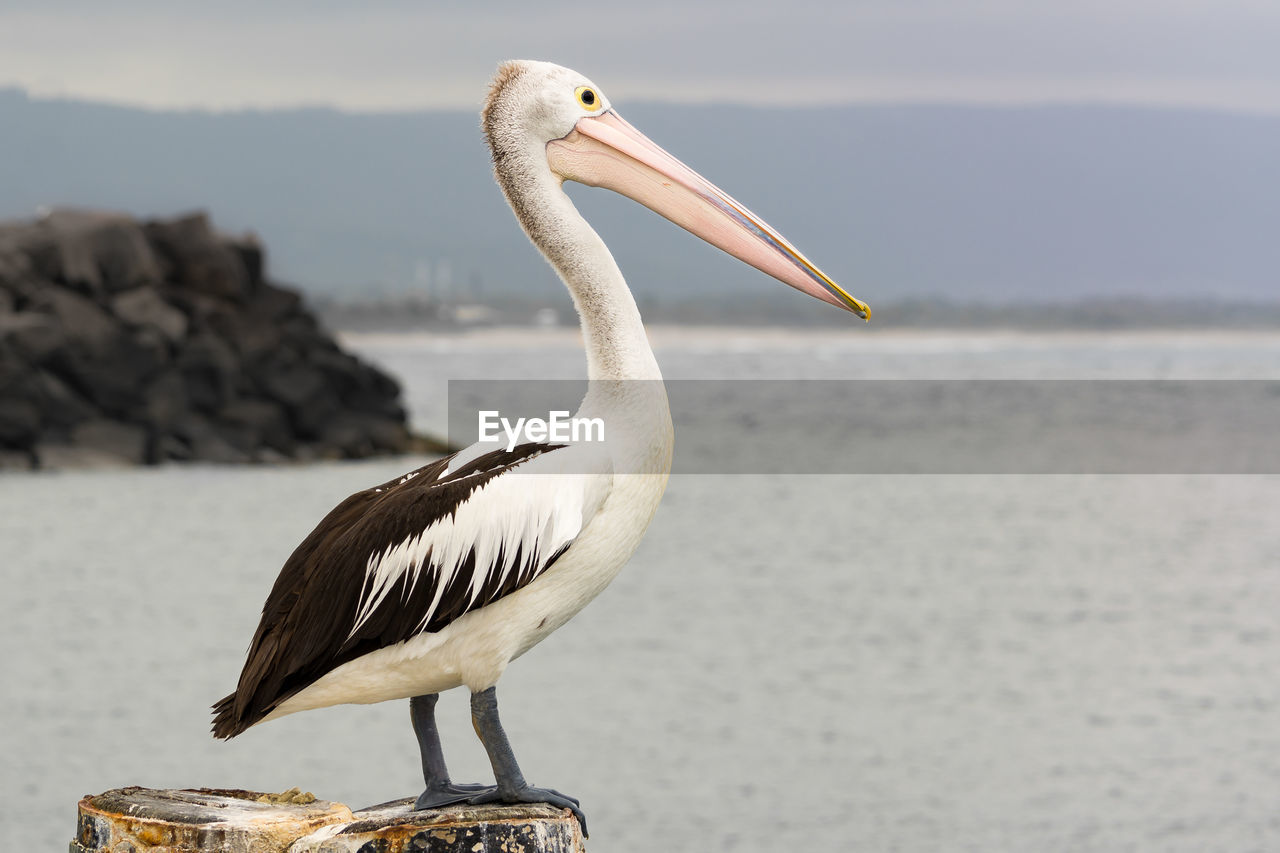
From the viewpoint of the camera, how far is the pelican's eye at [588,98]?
3.40m

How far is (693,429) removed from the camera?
42594mm

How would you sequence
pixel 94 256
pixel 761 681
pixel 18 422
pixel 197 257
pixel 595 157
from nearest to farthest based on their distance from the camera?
pixel 595 157 → pixel 761 681 → pixel 18 422 → pixel 94 256 → pixel 197 257

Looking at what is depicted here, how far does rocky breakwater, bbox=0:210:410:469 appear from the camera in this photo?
23.1 metres

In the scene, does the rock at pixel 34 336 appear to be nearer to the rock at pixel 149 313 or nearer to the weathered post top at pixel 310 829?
the rock at pixel 149 313

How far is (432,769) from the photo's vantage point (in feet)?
11.2

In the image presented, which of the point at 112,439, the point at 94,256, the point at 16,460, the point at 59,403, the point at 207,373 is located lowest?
the point at 16,460

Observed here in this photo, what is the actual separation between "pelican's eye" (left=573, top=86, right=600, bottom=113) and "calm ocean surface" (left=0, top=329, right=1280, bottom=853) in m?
6.57

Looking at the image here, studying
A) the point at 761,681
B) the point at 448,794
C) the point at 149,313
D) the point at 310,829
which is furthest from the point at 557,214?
the point at 149,313

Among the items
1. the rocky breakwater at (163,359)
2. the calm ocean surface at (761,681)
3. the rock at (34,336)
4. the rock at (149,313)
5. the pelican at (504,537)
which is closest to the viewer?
the pelican at (504,537)

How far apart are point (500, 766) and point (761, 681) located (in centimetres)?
1022

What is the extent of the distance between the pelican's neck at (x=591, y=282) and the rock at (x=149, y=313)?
22286mm

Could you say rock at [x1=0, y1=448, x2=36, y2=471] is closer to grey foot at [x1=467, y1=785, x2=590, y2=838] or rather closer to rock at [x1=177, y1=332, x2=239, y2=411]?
rock at [x1=177, y1=332, x2=239, y2=411]

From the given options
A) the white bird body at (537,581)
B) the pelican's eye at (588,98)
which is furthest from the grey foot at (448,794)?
the pelican's eye at (588,98)

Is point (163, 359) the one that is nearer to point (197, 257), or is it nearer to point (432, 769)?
point (197, 257)
